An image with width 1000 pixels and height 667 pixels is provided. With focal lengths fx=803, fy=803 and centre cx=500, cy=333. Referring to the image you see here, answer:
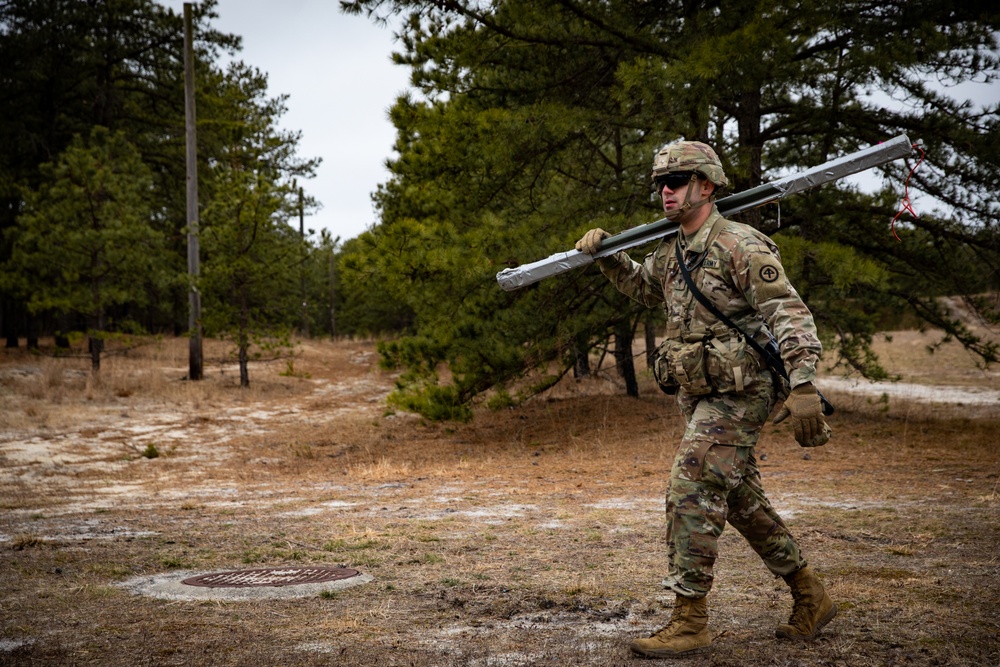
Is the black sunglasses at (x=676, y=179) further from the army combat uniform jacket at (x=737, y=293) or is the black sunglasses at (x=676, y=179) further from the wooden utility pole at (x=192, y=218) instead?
the wooden utility pole at (x=192, y=218)

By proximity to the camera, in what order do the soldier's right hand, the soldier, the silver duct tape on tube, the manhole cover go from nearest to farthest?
the soldier < the silver duct tape on tube < the soldier's right hand < the manhole cover

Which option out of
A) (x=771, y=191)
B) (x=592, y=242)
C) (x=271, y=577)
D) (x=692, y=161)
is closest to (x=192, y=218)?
(x=271, y=577)

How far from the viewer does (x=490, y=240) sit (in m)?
10.1

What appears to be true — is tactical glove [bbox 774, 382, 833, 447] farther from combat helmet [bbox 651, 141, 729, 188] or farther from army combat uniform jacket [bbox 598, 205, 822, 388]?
combat helmet [bbox 651, 141, 729, 188]

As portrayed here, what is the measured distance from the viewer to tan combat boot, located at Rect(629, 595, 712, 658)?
3354mm

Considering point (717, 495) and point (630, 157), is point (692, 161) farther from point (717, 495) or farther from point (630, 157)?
point (630, 157)

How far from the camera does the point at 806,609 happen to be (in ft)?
11.7

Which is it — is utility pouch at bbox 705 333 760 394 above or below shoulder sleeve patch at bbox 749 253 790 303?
below

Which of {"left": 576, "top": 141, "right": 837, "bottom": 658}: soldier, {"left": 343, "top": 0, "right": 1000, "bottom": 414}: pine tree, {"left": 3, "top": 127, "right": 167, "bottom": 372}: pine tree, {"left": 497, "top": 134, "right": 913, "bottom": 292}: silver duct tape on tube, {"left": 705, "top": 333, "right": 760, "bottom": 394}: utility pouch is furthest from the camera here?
{"left": 3, "top": 127, "right": 167, "bottom": 372}: pine tree

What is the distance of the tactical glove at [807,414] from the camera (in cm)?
327

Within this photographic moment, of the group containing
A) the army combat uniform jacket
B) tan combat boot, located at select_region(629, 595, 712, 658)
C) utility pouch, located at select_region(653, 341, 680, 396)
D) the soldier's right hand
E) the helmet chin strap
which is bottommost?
tan combat boot, located at select_region(629, 595, 712, 658)

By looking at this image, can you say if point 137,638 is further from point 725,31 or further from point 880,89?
point 880,89

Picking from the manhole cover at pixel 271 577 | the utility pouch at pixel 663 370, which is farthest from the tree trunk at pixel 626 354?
the utility pouch at pixel 663 370

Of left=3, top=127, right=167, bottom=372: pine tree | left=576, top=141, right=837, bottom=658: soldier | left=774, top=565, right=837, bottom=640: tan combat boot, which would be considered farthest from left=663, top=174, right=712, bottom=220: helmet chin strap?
left=3, top=127, right=167, bottom=372: pine tree
